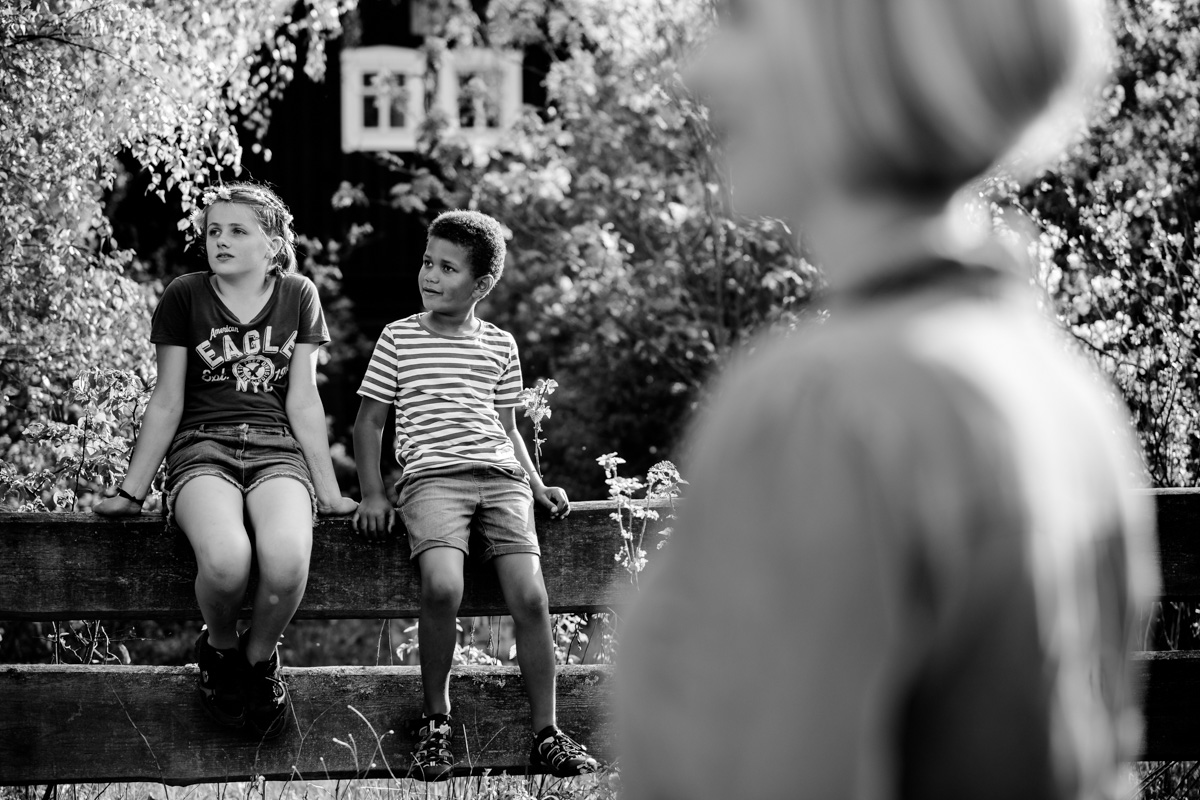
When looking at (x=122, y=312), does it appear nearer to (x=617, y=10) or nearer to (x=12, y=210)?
(x=12, y=210)

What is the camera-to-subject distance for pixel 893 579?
2.48 feet

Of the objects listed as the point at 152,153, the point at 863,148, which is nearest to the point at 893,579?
the point at 863,148

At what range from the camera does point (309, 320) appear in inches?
157

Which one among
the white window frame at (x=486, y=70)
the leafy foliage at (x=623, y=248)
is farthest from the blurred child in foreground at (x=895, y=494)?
the white window frame at (x=486, y=70)

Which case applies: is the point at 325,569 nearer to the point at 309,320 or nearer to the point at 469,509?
the point at 469,509

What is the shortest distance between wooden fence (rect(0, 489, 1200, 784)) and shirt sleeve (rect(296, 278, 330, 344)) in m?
0.66

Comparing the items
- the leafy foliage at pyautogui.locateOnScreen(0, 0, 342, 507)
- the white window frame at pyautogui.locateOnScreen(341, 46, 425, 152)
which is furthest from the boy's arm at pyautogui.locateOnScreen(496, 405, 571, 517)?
the white window frame at pyautogui.locateOnScreen(341, 46, 425, 152)

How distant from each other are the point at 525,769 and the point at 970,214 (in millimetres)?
3280

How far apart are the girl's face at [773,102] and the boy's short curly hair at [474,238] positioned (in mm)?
3194

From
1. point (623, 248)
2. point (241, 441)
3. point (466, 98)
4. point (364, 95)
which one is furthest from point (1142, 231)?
point (364, 95)

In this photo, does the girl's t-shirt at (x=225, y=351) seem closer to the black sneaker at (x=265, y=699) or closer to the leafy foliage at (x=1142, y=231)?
the black sneaker at (x=265, y=699)

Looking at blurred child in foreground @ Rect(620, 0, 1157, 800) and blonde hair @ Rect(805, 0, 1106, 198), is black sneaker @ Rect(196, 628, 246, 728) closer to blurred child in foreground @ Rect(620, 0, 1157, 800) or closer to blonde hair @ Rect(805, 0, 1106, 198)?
blurred child in foreground @ Rect(620, 0, 1157, 800)

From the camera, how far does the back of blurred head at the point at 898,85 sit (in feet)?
2.74

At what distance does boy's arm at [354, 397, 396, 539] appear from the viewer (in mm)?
3598
